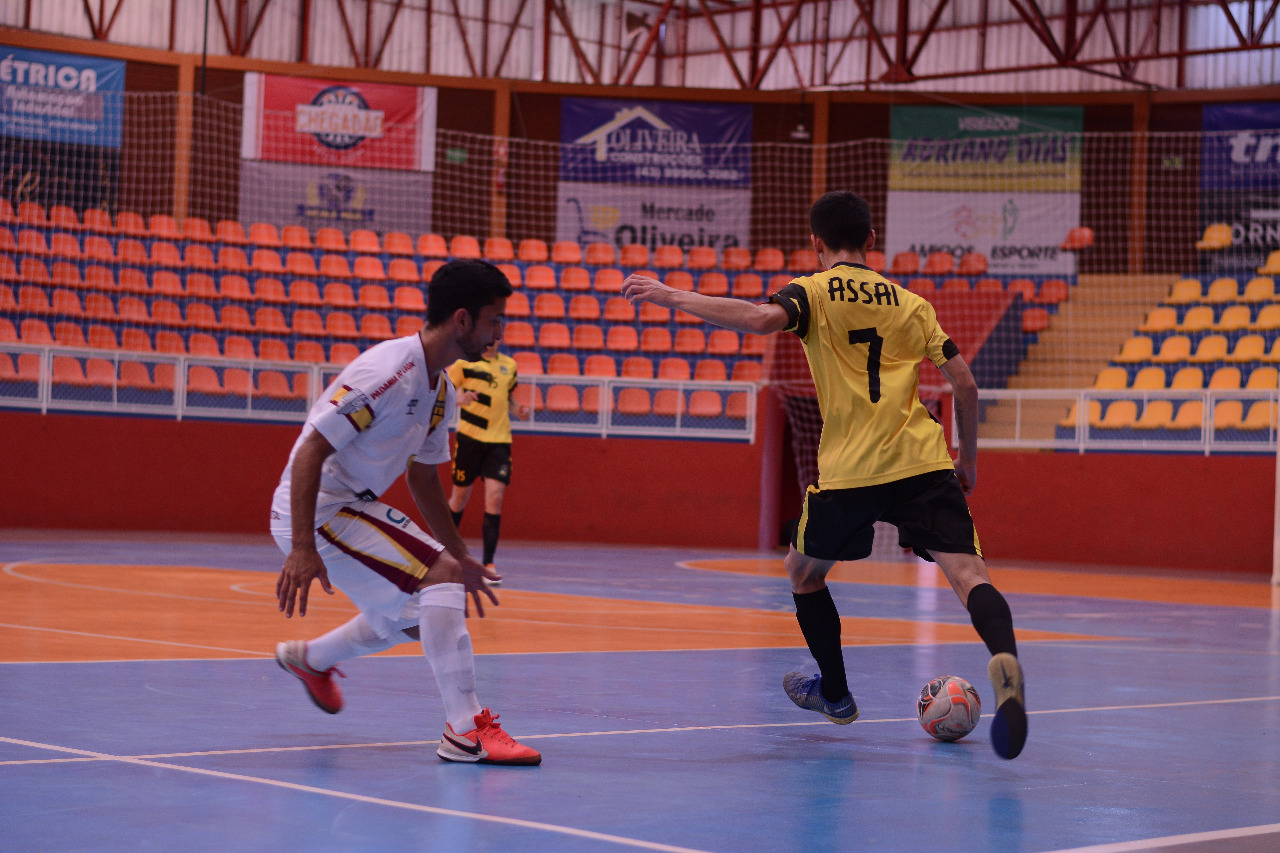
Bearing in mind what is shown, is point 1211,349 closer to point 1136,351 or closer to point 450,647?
point 1136,351

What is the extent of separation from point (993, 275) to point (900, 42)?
459 centimetres

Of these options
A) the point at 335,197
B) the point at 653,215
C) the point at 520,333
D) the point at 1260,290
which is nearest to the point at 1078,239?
the point at 1260,290

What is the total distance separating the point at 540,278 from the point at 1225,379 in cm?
1087

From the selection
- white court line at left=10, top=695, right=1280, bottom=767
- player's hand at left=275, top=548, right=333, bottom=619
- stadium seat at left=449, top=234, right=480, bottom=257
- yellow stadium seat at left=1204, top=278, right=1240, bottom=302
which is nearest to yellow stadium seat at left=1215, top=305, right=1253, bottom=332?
yellow stadium seat at left=1204, top=278, right=1240, bottom=302

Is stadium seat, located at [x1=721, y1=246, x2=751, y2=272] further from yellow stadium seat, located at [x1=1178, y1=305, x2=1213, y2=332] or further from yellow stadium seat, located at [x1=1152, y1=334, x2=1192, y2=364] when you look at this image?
yellow stadium seat, located at [x1=1178, y1=305, x2=1213, y2=332]

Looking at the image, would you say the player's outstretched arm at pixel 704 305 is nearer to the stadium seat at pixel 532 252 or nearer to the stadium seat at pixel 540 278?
the stadium seat at pixel 540 278

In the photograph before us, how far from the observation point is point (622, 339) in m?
24.8

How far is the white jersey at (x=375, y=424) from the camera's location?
4805 mm

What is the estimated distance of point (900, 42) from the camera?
87.8 feet

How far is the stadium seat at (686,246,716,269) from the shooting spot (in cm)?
2684

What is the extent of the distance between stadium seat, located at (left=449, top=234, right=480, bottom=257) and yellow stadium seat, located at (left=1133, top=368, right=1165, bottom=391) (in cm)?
1092

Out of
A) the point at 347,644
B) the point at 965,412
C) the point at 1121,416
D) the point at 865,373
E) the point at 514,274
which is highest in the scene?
the point at 514,274

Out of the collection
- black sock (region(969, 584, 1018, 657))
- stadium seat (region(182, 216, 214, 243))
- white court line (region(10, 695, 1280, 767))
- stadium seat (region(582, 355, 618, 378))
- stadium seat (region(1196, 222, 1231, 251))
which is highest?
stadium seat (region(1196, 222, 1231, 251))

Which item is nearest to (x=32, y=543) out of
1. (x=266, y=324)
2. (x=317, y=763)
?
(x=266, y=324)
